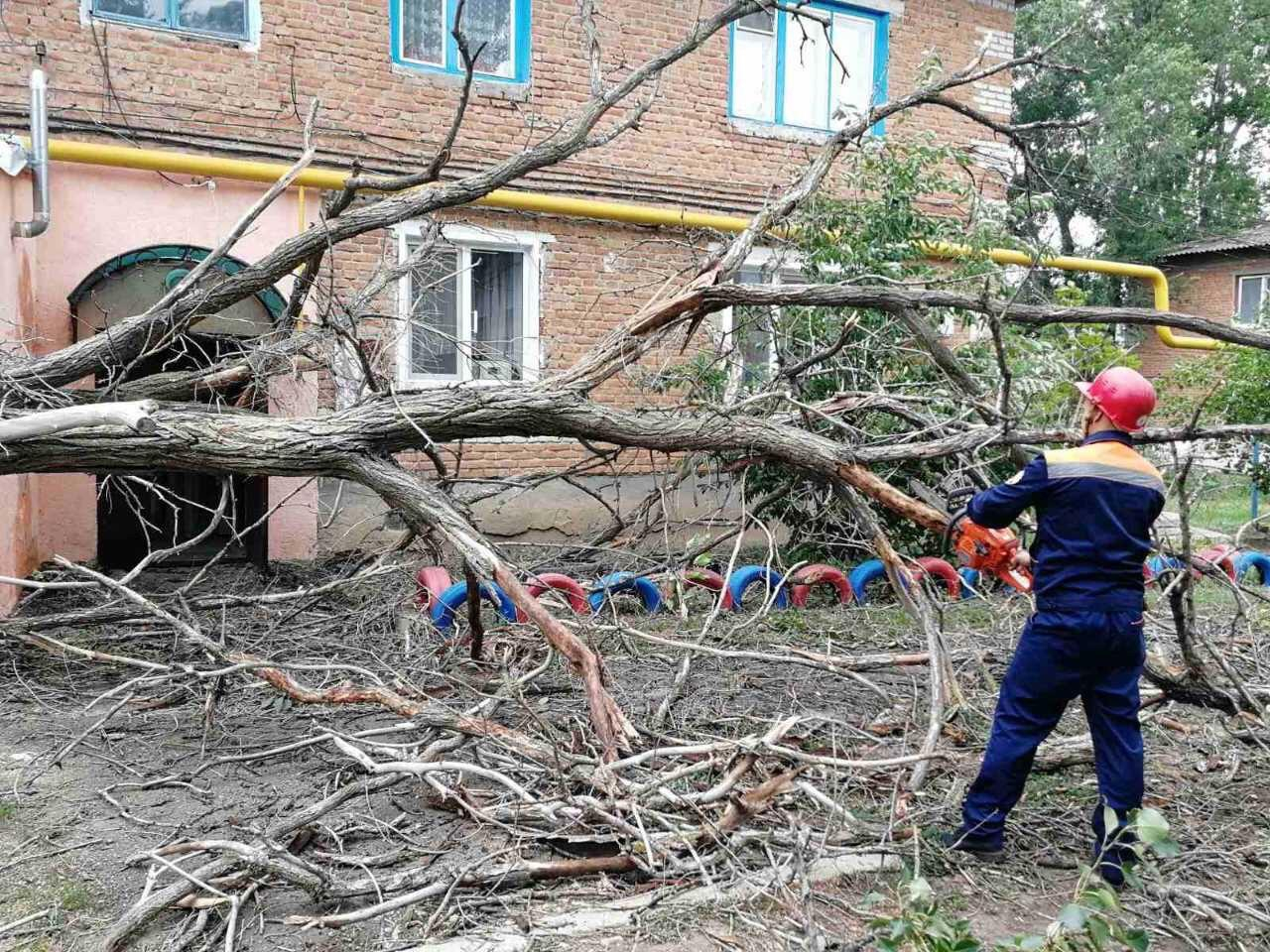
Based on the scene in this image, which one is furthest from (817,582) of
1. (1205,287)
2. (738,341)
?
(1205,287)

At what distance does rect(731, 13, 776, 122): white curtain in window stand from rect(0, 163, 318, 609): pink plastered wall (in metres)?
4.25

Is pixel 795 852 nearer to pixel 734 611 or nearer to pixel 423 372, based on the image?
pixel 734 611

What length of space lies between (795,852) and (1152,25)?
2653 cm

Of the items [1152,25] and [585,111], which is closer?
[585,111]

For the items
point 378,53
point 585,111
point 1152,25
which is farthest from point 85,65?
point 1152,25

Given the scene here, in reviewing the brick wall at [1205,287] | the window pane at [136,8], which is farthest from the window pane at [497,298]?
the brick wall at [1205,287]

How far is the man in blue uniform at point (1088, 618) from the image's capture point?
3.50m

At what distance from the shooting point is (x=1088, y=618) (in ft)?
11.4

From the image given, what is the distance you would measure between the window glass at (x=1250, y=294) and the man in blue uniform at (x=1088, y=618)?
20.9m

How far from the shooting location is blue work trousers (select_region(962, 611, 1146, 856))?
3486 mm

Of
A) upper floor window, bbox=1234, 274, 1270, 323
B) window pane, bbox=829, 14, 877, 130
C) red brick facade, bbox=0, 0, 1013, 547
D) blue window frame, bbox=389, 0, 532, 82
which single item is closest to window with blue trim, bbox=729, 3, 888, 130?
window pane, bbox=829, 14, 877, 130

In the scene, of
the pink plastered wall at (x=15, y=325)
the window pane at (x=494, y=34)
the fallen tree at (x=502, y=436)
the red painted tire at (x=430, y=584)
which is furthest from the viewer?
the window pane at (x=494, y=34)

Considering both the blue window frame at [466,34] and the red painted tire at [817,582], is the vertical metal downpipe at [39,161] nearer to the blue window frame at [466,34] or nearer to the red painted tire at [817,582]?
the blue window frame at [466,34]

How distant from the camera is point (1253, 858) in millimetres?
3723
